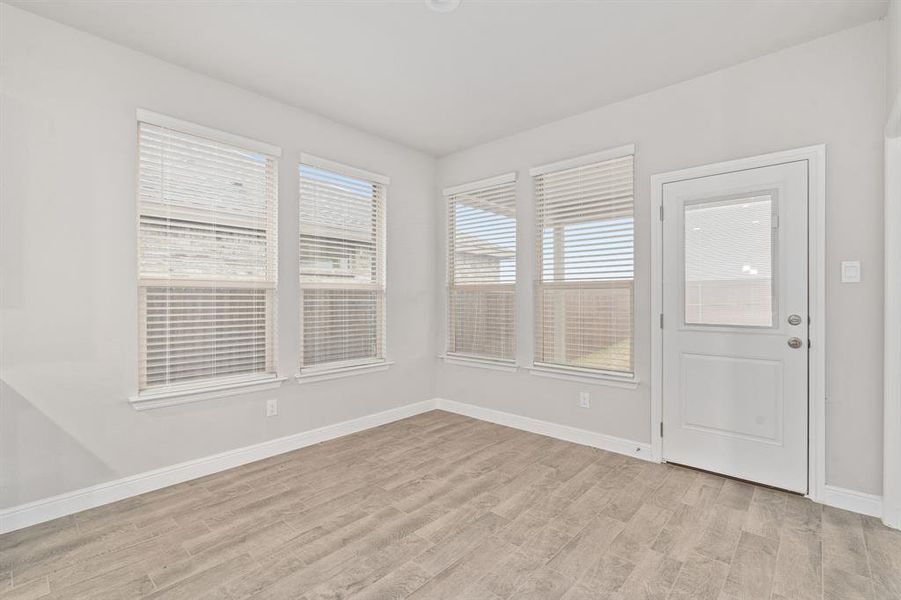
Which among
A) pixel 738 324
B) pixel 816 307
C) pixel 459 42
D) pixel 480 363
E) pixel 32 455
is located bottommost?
pixel 32 455

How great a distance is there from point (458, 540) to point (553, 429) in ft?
6.19

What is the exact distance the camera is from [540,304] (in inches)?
162

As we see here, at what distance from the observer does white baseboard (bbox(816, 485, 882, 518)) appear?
2514mm

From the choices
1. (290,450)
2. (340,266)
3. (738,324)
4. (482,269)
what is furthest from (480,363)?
(738,324)

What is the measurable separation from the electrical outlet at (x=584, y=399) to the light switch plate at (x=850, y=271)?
74.5 inches

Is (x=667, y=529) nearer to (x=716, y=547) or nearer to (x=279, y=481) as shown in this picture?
(x=716, y=547)

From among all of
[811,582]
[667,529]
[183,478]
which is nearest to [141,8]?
[183,478]

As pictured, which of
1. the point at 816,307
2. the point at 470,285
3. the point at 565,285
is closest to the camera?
the point at 816,307

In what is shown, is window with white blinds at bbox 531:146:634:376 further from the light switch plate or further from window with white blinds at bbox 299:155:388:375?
window with white blinds at bbox 299:155:388:375

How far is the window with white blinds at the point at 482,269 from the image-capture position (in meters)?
4.36

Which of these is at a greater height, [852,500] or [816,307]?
[816,307]

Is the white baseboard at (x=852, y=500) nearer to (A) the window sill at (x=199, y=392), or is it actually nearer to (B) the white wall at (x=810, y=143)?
(B) the white wall at (x=810, y=143)

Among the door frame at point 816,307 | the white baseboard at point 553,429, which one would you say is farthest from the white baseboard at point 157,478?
the door frame at point 816,307

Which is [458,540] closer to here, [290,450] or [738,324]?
[290,450]
